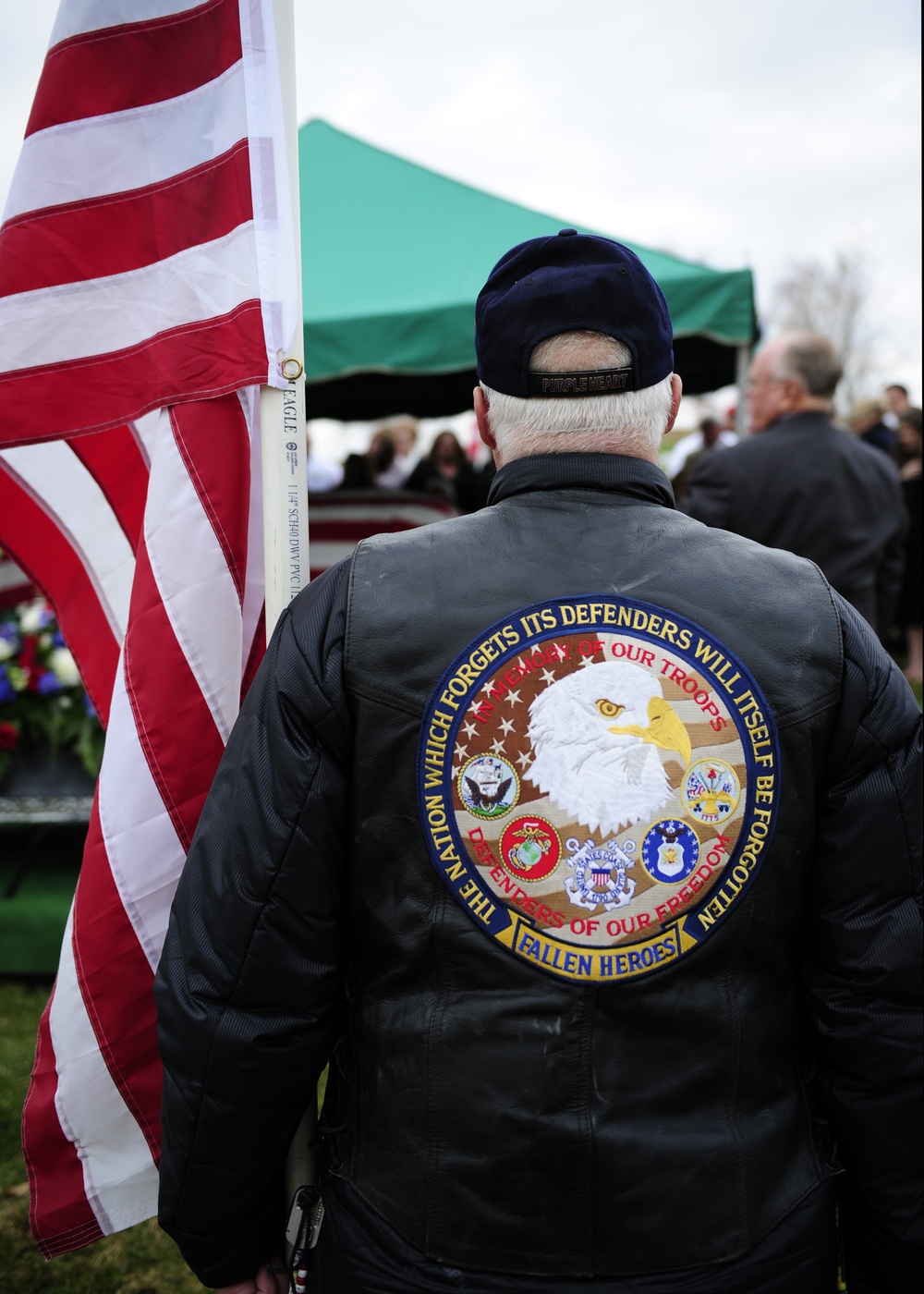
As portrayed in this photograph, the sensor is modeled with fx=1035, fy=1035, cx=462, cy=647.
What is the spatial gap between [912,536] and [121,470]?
7.37 metres

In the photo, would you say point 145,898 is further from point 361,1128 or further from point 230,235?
point 230,235

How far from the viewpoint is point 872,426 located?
28.2 ft

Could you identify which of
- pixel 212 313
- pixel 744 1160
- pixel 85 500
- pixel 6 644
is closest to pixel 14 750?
pixel 6 644

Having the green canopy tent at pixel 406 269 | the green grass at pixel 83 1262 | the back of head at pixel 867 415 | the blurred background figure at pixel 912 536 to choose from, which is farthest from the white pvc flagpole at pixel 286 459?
the back of head at pixel 867 415

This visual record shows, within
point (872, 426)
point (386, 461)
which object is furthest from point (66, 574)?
point (386, 461)

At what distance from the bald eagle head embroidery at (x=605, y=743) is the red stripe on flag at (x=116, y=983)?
84cm

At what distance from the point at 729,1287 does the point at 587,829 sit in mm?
571

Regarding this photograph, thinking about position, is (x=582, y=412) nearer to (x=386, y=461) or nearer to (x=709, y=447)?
(x=709, y=447)

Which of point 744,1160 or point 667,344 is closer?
point 744,1160

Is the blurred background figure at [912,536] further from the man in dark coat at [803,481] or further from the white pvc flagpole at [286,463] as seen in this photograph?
the white pvc flagpole at [286,463]

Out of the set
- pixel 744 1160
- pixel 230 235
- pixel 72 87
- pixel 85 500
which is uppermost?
pixel 72 87

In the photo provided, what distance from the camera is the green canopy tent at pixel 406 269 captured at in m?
5.11

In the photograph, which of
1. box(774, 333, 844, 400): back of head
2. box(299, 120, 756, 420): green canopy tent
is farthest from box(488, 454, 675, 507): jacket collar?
box(299, 120, 756, 420): green canopy tent

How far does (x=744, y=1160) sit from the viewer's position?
125cm
